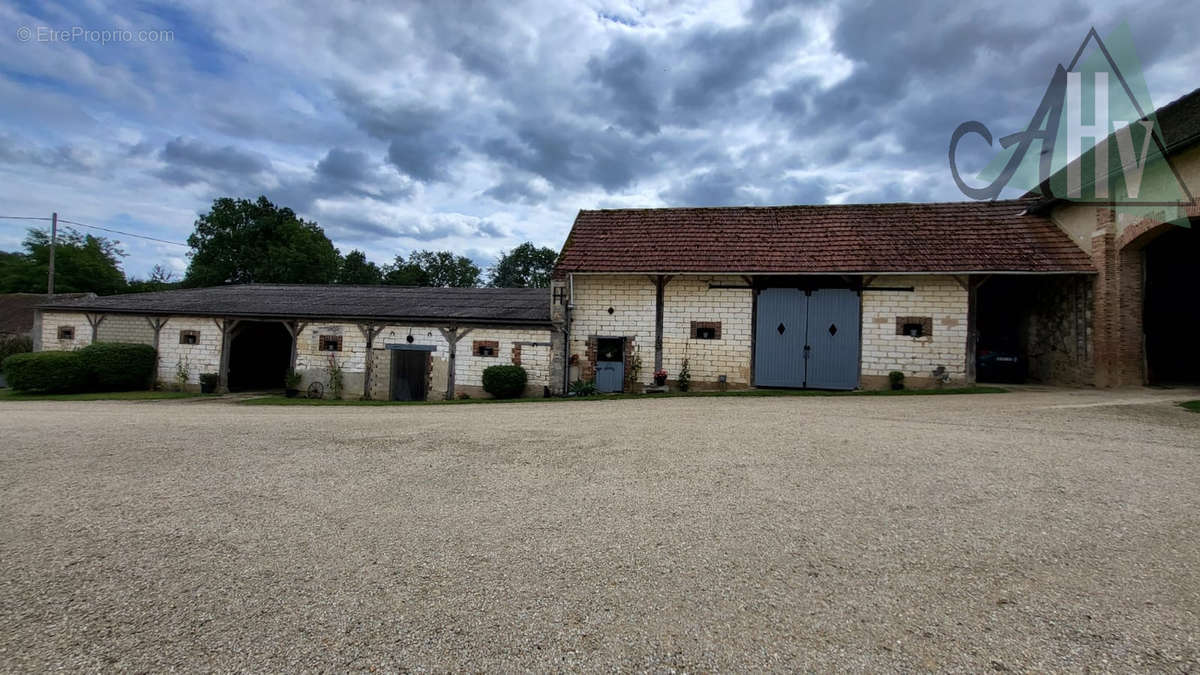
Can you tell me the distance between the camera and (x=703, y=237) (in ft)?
51.1

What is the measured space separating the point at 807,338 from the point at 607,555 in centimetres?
1237

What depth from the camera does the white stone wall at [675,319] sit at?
47.1ft

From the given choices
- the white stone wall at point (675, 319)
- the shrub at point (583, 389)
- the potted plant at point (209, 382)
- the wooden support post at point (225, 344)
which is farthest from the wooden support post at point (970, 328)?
the potted plant at point (209, 382)

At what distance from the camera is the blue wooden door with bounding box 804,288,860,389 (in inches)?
543

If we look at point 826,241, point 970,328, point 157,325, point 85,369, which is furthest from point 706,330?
point 85,369

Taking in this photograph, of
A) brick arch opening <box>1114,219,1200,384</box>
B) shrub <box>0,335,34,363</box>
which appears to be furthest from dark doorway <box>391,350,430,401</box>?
shrub <box>0,335,34,363</box>

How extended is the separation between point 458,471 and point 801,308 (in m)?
11.7

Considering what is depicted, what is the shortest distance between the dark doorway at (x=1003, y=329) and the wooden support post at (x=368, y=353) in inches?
746

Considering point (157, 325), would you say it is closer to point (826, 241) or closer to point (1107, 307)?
point (826, 241)

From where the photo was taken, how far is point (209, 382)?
17.4 m

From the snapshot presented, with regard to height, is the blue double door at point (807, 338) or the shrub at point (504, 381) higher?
the blue double door at point (807, 338)

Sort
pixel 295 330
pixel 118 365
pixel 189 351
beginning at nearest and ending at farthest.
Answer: pixel 118 365 → pixel 295 330 → pixel 189 351

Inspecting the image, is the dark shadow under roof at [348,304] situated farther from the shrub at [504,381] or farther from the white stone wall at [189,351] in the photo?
the shrub at [504,381]

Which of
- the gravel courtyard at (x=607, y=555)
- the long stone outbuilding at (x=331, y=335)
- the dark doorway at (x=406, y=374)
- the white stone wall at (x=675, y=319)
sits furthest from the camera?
the dark doorway at (x=406, y=374)
